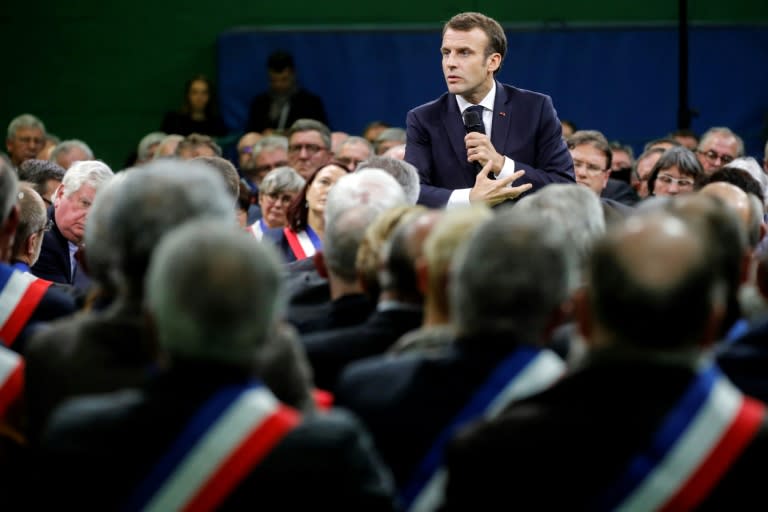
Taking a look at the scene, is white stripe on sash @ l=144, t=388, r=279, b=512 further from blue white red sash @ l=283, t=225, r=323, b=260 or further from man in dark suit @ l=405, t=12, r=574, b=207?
blue white red sash @ l=283, t=225, r=323, b=260

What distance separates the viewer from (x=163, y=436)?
6.13 feet

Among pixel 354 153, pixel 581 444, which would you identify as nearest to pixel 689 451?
pixel 581 444

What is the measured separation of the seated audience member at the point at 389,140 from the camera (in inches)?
307

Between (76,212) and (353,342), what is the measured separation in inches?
94.9

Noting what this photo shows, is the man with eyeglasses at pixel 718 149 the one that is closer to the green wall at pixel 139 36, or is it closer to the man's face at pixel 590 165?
the man's face at pixel 590 165

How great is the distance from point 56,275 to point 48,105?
5845mm

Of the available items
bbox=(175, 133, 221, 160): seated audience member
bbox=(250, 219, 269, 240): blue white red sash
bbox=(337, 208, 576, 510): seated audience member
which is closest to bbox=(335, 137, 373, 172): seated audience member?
bbox=(175, 133, 221, 160): seated audience member

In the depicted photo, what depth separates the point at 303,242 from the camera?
4.97 m

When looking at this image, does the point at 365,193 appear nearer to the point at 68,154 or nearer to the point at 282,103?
the point at 68,154

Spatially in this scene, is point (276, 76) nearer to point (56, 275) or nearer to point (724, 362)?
point (56, 275)

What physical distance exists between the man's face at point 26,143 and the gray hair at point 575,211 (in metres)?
6.18

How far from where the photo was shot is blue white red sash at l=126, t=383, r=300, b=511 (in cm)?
185

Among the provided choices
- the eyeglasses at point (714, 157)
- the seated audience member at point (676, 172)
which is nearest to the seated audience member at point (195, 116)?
the eyeglasses at point (714, 157)

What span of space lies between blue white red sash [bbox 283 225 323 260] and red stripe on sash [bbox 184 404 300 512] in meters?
3.02
